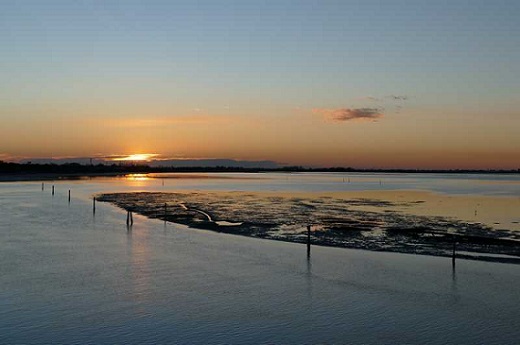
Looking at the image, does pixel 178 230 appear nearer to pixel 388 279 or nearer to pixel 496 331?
pixel 388 279

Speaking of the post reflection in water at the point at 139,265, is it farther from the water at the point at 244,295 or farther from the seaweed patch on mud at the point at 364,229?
the seaweed patch on mud at the point at 364,229

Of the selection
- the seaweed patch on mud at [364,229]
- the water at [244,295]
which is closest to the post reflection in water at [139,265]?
the water at [244,295]

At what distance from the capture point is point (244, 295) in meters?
16.8

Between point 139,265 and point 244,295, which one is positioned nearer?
point 244,295

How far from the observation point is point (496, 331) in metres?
13.3

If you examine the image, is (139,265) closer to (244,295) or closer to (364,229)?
(244,295)

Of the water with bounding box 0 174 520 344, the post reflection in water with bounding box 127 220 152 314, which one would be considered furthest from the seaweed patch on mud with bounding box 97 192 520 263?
the post reflection in water with bounding box 127 220 152 314

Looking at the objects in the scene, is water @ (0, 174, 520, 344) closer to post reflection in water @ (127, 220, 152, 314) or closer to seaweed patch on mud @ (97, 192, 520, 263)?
post reflection in water @ (127, 220, 152, 314)

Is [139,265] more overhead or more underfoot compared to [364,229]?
more underfoot

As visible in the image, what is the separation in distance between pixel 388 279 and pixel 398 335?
6.45 m

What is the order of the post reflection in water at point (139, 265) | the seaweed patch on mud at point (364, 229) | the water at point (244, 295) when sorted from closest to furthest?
the water at point (244, 295), the post reflection in water at point (139, 265), the seaweed patch on mud at point (364, 229)

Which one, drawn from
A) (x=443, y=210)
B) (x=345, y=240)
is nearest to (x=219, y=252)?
(x=345, y=240)

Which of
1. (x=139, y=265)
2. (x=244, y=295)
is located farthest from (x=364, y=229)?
(x=244, y=295)

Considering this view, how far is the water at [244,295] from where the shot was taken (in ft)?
42.9
